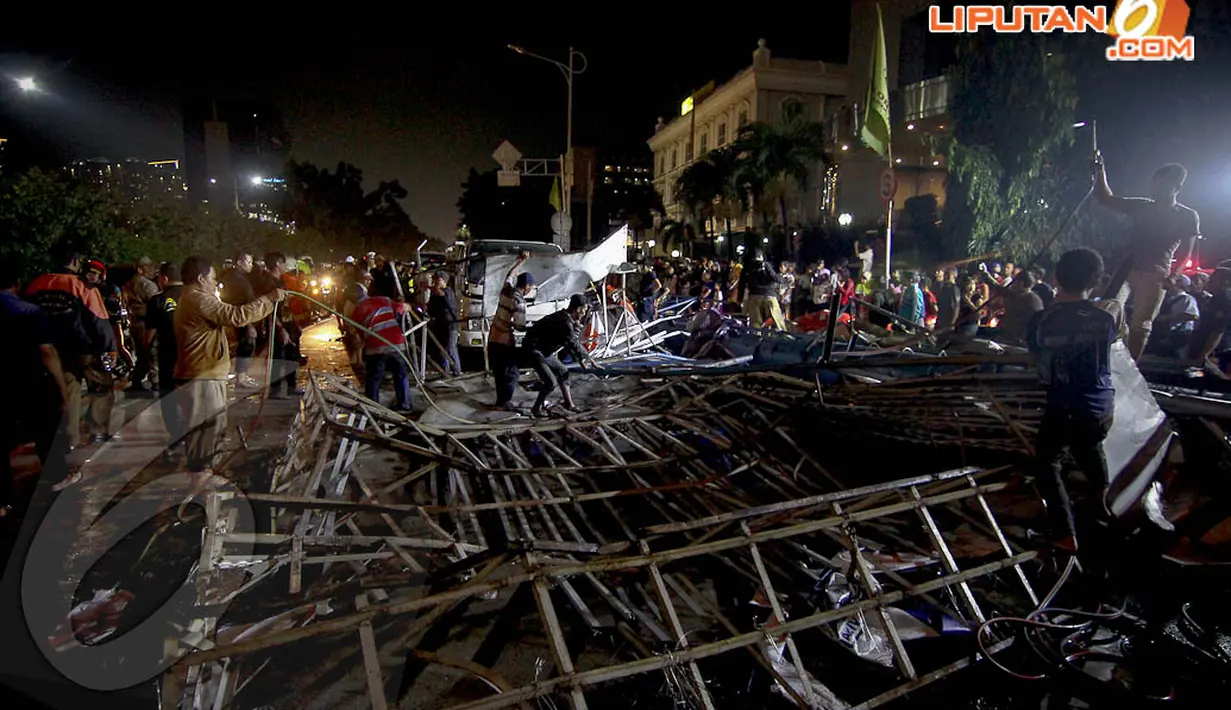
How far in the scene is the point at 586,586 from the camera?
13.2 feet

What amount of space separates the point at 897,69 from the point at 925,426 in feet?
99.1

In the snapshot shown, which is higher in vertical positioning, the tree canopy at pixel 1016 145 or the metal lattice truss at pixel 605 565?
the tree canopy at pixel 1016 145

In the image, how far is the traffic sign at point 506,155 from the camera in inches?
870

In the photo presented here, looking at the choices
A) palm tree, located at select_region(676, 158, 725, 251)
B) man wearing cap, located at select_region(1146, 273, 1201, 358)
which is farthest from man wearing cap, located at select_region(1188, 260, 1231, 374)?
palm tree, located at select_region(676, 158, 725, 251)

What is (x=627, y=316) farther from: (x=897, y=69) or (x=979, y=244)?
(x=897, y=69)

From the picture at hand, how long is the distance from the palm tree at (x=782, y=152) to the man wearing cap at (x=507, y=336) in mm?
28012

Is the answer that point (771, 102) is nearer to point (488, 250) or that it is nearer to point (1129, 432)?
point (488, 250)

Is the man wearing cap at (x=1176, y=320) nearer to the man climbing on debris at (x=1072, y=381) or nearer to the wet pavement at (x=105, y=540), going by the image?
the man climbing on debris at (x=1072, y=381)

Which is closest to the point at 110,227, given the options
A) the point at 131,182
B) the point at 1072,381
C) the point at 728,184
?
the point at 131,182

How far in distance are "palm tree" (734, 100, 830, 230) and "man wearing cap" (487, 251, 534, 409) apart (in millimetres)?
28012

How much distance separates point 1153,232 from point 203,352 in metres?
8.11

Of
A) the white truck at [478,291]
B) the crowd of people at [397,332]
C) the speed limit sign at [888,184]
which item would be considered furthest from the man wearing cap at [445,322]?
the speed limit sign at [888,184]

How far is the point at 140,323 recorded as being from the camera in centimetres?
895

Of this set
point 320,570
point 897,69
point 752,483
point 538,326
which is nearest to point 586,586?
point 320,570
